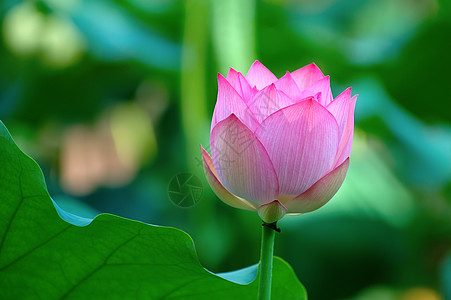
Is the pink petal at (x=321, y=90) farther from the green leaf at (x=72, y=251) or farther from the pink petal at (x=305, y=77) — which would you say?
the green leaf at (x=72, y=251)

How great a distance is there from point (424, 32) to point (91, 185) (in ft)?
4.31

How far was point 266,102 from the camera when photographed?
403mm

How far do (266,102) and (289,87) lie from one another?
37mm

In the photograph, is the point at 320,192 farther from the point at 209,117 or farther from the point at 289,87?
the point at 209,117

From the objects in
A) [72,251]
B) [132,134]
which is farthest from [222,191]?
[132,134]

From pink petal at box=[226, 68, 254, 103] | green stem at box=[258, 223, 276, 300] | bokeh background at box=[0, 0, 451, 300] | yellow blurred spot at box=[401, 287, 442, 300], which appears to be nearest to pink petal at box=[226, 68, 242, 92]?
pink petal at box=[226, 68, 254, 103]

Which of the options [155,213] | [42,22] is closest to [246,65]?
[155,213]

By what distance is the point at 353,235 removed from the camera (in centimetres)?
201

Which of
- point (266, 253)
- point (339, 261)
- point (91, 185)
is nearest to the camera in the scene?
point (266, 253)

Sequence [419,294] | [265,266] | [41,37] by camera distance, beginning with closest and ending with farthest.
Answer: [265,266] < [419,294] < [41,37]

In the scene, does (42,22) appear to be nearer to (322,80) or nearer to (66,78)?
(66,78)

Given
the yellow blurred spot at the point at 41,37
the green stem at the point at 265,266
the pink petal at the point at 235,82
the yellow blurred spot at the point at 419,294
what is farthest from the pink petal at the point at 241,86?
the yellow blurred spot at the point at 41,37

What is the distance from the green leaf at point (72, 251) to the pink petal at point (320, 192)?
11 cm

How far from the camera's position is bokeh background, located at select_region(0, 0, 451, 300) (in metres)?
1.84
